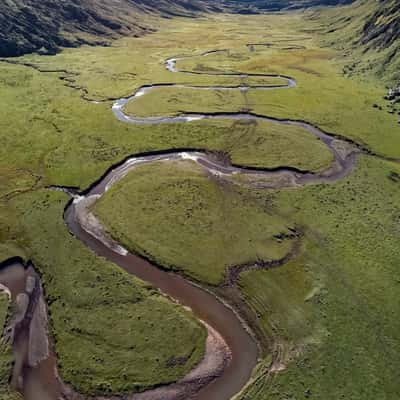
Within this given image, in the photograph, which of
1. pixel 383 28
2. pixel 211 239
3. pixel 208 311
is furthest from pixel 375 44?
pixel 208 311

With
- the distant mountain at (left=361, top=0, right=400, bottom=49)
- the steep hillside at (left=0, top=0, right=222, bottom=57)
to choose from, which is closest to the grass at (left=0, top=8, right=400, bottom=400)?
the distant mountain at (left=361, top=0, right=400, bottom=49)

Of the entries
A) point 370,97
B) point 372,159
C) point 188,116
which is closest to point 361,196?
point 372,159

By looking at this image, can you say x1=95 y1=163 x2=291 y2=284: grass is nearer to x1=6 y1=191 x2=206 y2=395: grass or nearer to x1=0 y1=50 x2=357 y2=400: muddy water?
x1=0 y1=50 x2=357 y2=400: muddy water

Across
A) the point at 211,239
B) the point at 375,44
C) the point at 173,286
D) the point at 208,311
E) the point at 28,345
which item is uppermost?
the point at 375,44

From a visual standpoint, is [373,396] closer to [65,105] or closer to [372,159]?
[372,159]

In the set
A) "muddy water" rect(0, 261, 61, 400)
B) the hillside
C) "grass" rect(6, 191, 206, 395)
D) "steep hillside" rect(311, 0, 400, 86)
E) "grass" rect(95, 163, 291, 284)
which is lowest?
"muddy water" rect(0, 261, 61, 400)

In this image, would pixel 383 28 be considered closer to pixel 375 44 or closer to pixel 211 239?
pixel 375 44
